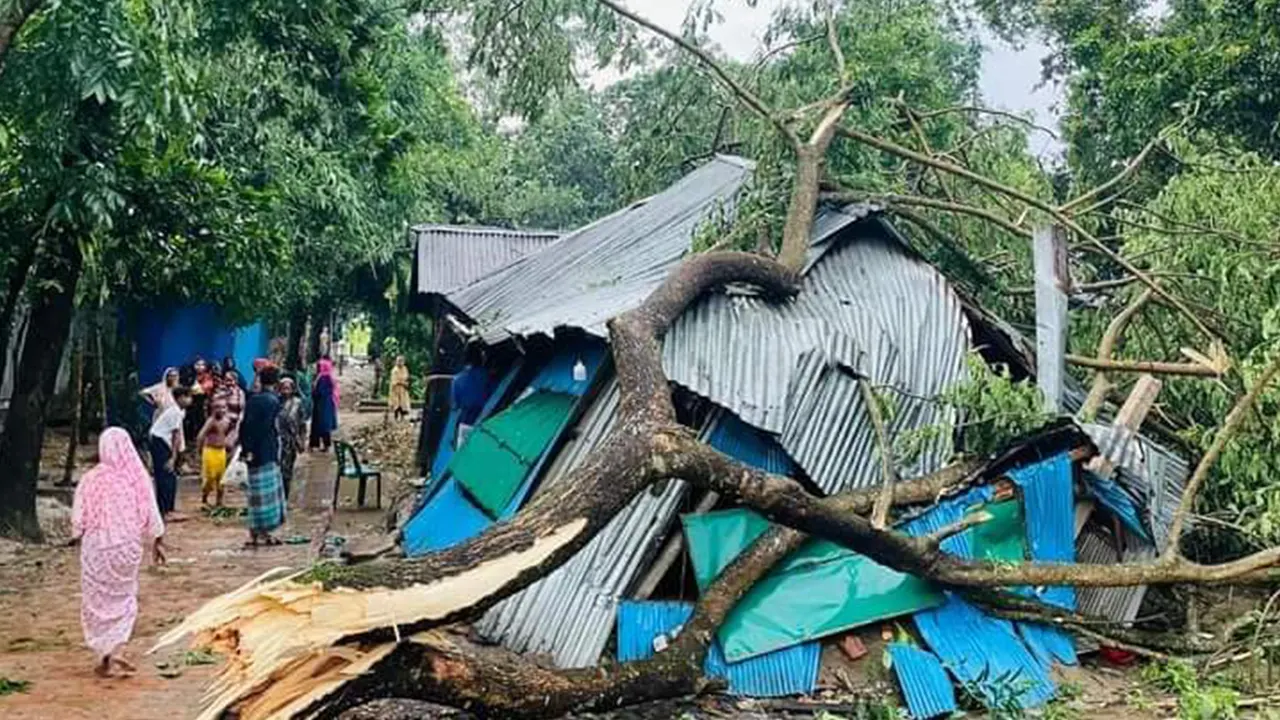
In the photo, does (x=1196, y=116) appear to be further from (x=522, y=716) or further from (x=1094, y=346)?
(x=522, y=716)

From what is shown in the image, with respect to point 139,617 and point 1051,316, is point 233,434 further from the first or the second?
point 1051,316

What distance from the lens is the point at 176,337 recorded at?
19812 millimetres

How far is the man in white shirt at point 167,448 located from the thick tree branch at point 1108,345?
8317mm

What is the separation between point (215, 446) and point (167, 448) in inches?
33.0

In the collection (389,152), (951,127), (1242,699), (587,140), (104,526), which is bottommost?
(1242,699)

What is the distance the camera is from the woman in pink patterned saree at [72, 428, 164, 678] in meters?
6.85

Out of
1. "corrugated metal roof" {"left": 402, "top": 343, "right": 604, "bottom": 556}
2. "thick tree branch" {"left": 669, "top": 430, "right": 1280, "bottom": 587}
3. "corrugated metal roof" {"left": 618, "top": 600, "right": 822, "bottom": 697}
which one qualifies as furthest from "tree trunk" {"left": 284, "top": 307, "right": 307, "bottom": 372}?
"thick tree branch" {"left": 669, "top": 430, "right": 1280, "bottom": 587}

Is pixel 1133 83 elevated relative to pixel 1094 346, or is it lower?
elevated

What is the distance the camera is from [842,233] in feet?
27.5

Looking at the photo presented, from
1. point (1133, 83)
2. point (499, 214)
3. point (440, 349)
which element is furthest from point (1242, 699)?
point (499, 214)

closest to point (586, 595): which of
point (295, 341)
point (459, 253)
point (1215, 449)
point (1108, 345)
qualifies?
point (1215, 449)

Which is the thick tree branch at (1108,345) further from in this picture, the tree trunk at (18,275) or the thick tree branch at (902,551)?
the tree trunk at (18,275)

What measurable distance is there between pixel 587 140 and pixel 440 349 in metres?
20.6

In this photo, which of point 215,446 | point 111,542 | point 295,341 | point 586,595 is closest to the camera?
point 586,595
